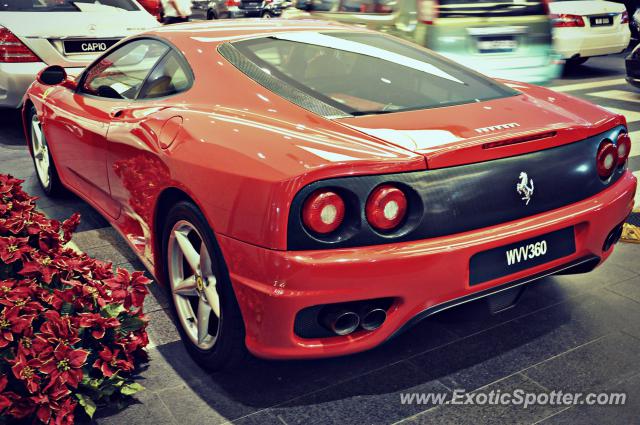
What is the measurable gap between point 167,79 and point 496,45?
5.34 metres

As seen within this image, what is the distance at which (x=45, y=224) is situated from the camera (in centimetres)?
324

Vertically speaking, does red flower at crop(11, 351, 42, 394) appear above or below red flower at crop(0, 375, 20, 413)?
above

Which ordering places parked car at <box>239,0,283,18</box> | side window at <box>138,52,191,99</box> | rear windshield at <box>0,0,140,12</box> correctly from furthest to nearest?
parked car at <box>239,0,283,18</box>, rear windshield at <box>0,0,140,12</box>, side window at <box>138,52,191,99</box>

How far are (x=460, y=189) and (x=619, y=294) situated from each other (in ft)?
5.09

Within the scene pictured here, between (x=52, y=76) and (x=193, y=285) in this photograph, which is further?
(x=52, y=76)

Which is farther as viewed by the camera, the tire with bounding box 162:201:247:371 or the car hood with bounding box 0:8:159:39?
the car hood with bounding box 0:8:159:39

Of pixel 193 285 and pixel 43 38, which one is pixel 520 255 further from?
pixel 43 38

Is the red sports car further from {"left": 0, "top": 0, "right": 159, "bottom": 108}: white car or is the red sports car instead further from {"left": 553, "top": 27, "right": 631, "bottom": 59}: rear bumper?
{"left": 553, "top": 27, "right": 631, "bottom": 59}: rear bumper

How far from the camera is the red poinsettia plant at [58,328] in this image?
100 inches

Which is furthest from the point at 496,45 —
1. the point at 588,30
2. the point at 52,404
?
the point at 52,404

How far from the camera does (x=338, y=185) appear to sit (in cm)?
238

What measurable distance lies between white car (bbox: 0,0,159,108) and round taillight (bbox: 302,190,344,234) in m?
5.44

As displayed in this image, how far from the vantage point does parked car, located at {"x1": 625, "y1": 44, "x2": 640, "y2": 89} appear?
29.2ft

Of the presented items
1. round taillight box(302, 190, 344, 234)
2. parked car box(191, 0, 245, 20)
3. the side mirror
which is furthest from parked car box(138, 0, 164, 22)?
round taillight box(302, 190, 344, 234)
